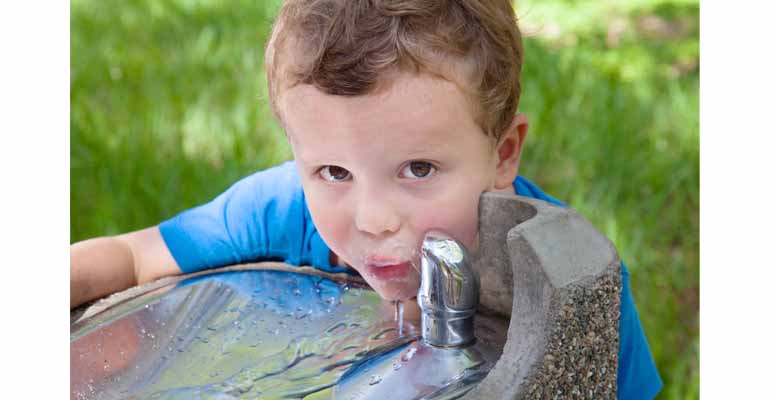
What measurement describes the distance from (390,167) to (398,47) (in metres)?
0.15

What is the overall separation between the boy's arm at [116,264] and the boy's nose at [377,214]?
0.51 meters

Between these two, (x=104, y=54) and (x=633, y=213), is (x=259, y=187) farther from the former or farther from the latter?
(x=104, y=54)

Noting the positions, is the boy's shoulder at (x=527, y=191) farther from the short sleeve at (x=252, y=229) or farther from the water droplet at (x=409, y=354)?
the water droplet at (x=409, y=354)

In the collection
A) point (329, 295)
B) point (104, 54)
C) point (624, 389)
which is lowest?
point (624, 389)

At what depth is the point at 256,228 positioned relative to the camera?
1.58 m

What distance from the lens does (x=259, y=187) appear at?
164 cm

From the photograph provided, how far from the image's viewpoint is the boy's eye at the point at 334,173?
1187 mm

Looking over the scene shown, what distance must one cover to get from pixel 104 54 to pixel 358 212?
2038 mm

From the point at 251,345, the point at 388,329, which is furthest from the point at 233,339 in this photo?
the point at 388,329

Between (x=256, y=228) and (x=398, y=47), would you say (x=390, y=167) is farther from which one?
(x=256, y=228)

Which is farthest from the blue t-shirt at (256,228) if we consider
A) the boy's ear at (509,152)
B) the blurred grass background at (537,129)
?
the blurred grass background at (537,129)

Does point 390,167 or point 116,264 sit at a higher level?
point 390,167
